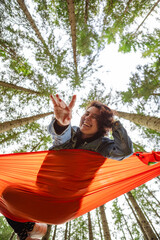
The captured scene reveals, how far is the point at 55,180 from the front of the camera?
1437 mm

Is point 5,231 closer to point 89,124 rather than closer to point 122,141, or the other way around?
point 89,124

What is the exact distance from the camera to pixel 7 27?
5551mm

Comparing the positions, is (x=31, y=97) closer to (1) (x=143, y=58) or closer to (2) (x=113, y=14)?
(2) (x=113, y=14)

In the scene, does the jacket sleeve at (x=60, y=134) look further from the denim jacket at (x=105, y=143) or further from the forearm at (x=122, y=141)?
the forearm at (x=122, y=141)

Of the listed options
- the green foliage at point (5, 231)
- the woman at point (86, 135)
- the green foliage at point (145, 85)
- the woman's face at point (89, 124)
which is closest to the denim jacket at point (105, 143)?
the woman at point (86, 135)

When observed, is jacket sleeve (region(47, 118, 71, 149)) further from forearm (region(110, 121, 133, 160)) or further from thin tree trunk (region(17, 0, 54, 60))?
thin tree trunk (region(17, 0, 54, 60))

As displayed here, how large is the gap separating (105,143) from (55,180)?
2.40 ft

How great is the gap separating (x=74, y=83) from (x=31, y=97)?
7.99ft

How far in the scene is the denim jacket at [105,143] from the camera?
44.8 inches

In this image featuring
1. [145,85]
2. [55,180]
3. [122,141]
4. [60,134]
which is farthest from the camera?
[145,85]

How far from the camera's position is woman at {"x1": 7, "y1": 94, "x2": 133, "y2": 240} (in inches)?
46.6

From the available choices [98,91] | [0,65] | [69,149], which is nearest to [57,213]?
[69,149]

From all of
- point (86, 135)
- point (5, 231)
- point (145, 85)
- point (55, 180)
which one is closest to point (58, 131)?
point (86, 135)

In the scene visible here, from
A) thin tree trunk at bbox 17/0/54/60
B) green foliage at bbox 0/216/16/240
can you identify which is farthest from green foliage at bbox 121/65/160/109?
green foliage at bbox 0/216/16/240
